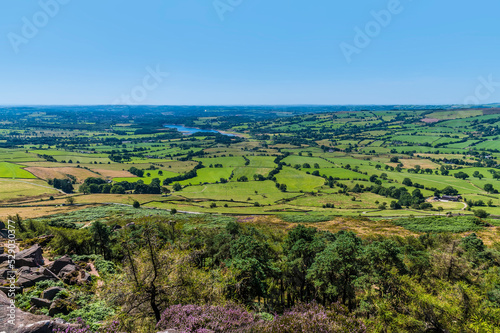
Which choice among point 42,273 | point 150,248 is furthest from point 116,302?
point 42,273

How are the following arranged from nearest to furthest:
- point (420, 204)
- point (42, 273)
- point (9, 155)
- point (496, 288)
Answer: point (496, 288)
point (42, 273)
point (420, 204)
point (9, 155)

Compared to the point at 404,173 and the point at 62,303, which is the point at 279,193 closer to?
the point at 404,173

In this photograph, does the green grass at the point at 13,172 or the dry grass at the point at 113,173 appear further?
the dry grass at the point at 113,173

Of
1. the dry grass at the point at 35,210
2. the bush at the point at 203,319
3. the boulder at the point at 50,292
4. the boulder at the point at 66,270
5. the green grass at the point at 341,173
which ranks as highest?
the bush at the point at 203,319

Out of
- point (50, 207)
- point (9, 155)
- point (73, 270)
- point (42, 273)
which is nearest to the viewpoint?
point (42, 273)

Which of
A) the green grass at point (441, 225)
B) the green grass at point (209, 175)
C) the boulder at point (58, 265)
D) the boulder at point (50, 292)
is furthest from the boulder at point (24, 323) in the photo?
the green grass at point (209, 175)

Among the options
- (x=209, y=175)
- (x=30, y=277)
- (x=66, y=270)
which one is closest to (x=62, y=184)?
(x=209, y=175)

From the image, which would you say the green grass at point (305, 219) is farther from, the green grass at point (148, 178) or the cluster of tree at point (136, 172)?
the cluster of tree at point (136, 172)
